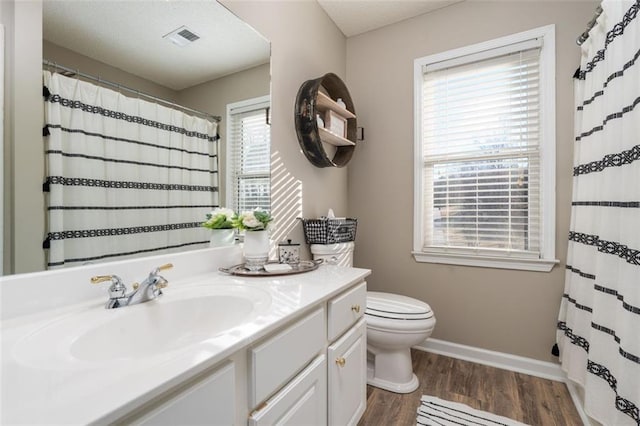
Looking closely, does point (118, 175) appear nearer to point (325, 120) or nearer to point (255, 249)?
point (255, 249)

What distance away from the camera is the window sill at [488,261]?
192 centimetres

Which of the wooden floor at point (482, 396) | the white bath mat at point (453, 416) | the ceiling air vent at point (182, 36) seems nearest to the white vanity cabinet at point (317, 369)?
the wooden floor at point (482, 396)

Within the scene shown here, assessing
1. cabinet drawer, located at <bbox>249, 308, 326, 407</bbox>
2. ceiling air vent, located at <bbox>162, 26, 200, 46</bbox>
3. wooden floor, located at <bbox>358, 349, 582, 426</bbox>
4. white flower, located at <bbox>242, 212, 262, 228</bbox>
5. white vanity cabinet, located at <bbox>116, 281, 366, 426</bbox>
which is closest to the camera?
white vanity cabinet, located at <bbox>116, 281, 366, 426</bbox>

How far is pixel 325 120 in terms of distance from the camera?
2102 millimetres

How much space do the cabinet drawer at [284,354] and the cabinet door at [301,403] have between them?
0.09 feet

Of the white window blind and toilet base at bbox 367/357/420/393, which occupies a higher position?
the white window blind

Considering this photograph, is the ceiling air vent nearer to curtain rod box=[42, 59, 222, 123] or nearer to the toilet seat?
curtain rod box=[42, 59, 222, 123]

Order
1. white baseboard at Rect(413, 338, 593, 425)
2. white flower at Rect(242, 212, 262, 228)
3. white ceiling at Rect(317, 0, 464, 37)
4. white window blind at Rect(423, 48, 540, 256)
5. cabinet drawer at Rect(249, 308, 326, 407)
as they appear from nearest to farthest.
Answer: cabinet drawer at Rect(249, 308, 326, 407) → white flower at Rect(242, 212, 262, 228) → white baseboard at Rect(413, 338, 593, 425) → white window blind at Rect(423, 48, 540, 256) → white ceiling at Rect(317, 0, 464, 37)

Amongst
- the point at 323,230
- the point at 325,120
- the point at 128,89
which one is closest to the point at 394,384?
the point at 323,230

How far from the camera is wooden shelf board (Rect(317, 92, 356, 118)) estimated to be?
1.94m

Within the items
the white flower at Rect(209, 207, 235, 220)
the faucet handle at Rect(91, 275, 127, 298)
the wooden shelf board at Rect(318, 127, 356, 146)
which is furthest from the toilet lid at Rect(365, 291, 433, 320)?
the faucet handle at Rect(91, 275, 127, 298)

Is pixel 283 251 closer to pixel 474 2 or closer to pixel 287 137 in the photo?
pixel 287 137

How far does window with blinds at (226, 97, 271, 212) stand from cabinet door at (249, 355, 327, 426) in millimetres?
815

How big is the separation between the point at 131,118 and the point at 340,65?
6.31 ft
